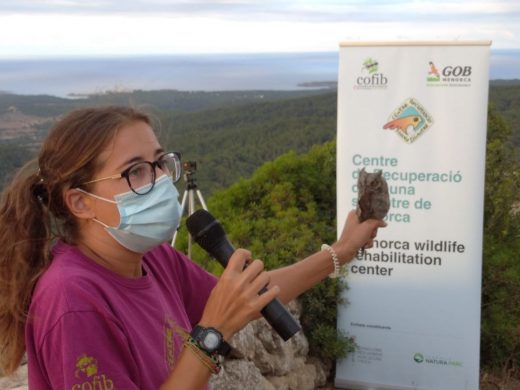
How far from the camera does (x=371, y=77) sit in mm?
4258

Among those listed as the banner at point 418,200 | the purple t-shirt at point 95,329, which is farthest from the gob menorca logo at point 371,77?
the purple t-shirt at point 95,329

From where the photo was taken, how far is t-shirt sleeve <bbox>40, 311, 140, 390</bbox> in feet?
4.20

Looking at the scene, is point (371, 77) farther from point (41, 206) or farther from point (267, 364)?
point (41, 206)

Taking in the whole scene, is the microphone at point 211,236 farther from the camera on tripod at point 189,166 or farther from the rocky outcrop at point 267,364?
the camera on tripod at point 189,166

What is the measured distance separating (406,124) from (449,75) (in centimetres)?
43

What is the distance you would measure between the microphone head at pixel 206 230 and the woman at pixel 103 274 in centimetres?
7

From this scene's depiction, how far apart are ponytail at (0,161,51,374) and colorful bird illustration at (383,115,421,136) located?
306 centimetres

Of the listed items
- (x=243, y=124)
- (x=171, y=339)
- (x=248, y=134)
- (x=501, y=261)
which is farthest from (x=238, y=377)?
(x=243, y=124)

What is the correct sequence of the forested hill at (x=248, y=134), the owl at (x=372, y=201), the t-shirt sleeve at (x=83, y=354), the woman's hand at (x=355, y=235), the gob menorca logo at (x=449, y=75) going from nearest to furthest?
the t-shirt sleeve at (x=83, y=354)
the woman's hand at (x=355, y=235)
the owl at (x=372, y=201)
the gob menorca logo at (x=449, y=75)
the forested hill at (x=248, y=134)

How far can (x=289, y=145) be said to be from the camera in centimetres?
1357

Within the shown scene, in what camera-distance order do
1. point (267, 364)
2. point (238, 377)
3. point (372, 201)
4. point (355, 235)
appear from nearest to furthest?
point (355, 235) → point (372, 201) → point (238, 377) → point (267, 364)

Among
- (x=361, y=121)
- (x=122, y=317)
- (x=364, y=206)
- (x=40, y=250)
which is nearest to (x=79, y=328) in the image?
(x=122, y=317)

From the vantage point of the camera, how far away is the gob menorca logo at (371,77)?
4234 millimetres

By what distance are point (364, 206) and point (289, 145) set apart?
11023 mm
